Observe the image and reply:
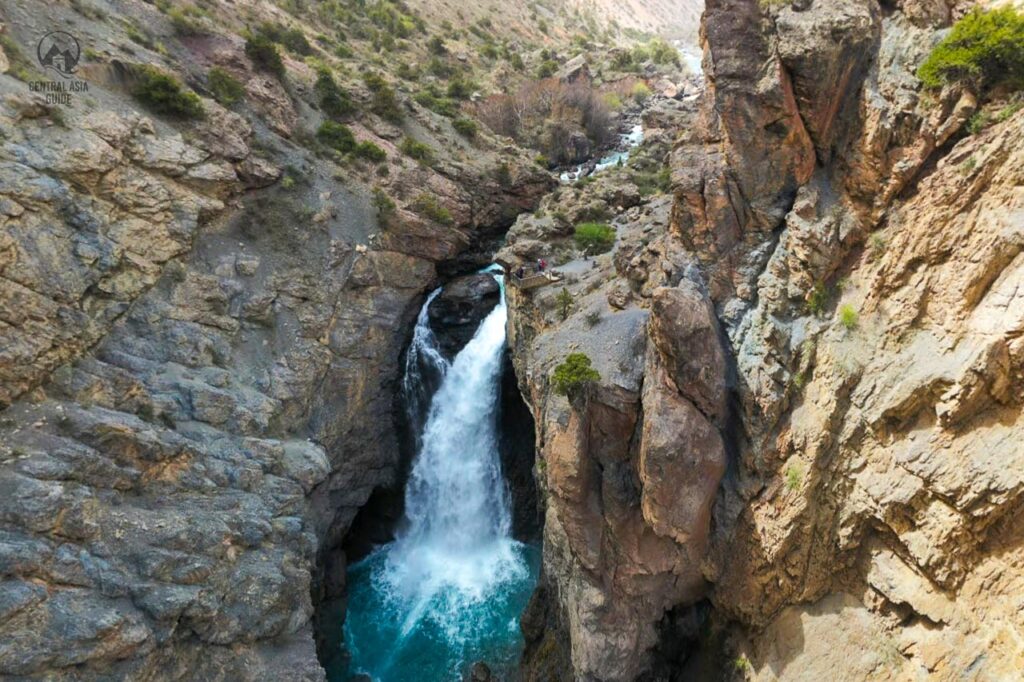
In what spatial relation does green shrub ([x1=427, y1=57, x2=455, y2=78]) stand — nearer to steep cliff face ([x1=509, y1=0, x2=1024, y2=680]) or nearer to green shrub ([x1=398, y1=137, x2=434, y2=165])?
green shrub ([x1=398, y1=137, x2=434, y2=165])

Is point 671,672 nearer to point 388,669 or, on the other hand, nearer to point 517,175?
point 388,669

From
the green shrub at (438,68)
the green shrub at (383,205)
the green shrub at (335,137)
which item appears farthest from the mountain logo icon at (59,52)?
the green shrub at (438,68)

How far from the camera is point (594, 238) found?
95.8 ft

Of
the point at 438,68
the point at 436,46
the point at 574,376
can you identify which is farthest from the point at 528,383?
the point at 436,46

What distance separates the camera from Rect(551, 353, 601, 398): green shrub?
18.3 meters

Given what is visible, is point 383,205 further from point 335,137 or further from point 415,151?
point 415,151

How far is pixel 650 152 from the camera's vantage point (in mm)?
44250

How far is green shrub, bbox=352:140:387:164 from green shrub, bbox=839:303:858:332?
28296mm

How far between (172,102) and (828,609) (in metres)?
34.2

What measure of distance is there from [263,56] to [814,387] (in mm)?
35612

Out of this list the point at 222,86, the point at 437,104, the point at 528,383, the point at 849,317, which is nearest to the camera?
the point at 849,317

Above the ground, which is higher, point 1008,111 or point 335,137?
point 335,137

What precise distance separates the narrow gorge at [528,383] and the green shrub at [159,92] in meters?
0.22

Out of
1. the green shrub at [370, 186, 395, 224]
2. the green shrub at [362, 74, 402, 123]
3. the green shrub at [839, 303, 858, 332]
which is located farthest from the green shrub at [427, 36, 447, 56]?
the green shrub at [839, 303, 858, 332]
